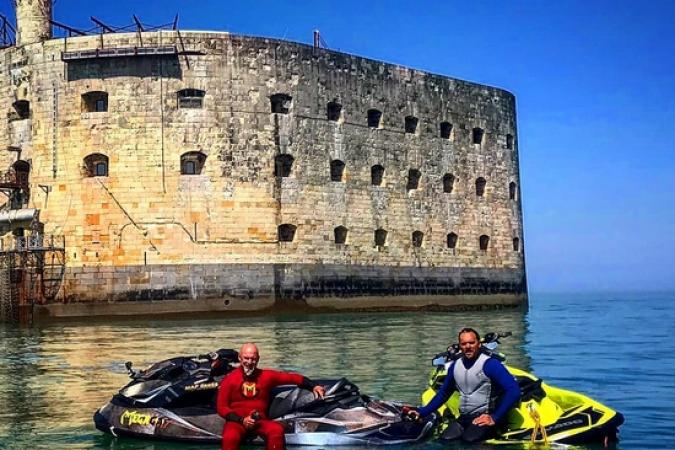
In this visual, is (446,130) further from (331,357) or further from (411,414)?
(411,414)

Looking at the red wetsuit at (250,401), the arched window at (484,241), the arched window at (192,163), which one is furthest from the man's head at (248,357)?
the arched window at (484,241)

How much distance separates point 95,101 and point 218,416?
1802 centimetres

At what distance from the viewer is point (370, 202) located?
88.1 ft

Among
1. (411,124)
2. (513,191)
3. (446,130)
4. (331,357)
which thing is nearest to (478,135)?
(446,130)

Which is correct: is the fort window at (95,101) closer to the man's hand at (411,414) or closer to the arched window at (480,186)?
the arched window at (480,186)

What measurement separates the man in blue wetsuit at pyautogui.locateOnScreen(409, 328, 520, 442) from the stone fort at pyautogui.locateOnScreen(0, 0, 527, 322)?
16071mm

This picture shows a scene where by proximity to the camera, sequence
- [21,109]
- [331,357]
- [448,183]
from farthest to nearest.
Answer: [448,183], [21,109], [331,357]

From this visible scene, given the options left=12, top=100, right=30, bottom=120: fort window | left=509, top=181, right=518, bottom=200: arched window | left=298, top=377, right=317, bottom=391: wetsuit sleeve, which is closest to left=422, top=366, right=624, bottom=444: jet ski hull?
left=298, top=377, right=317, bottom=391: wetsuit sleeve

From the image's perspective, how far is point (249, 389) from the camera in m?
7.18

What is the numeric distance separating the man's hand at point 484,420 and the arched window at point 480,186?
23.6 metres

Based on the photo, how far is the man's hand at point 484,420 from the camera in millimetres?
7277

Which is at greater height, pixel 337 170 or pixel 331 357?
pixel 337 170

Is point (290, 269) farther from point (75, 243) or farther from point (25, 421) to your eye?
point (25, 421)

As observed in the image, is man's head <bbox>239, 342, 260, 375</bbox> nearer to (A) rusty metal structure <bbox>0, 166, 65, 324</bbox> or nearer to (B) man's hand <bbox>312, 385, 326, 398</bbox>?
(B) man's hand <bbox>312, 385, 326, 398</bbox>
